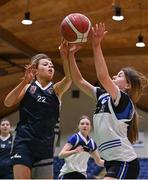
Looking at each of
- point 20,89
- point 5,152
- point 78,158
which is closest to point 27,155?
point 20,89

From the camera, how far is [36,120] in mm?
3965

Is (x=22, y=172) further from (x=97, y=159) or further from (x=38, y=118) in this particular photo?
(x=97, y=159)

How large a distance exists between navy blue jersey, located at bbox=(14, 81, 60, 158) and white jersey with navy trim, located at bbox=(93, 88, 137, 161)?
0.60 m

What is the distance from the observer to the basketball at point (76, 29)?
3.90m

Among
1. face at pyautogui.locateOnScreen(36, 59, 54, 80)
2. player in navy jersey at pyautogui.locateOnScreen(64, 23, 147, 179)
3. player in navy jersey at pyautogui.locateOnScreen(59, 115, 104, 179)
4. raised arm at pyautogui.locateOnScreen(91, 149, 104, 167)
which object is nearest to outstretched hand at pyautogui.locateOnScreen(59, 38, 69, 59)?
face at pyautogui.locateOnScreen(36, 59, 54, 80)

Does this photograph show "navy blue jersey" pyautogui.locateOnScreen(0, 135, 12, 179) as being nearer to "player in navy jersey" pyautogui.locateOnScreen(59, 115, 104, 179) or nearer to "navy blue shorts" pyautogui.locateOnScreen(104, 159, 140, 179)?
"player in navy jersey" pyautogui.locateOnScreen(59, 115, 104, 179)

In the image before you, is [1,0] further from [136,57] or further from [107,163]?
[107,163]

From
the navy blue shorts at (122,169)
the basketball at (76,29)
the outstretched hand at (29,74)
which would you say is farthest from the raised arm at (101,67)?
the outstretched hand at (29,74)

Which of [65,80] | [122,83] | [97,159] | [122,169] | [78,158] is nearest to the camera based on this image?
[122,169]

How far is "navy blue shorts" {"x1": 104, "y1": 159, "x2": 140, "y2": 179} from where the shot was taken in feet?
11.2

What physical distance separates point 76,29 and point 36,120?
33.3 inches

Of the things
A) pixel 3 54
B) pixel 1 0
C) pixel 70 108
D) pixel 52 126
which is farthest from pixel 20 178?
pixel 70 108

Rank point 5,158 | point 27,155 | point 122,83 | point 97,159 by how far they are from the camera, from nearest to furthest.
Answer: point 122,83
point 27,155
point 97,159
point 5,158

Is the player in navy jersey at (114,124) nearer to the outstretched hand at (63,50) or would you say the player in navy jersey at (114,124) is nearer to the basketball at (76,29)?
the basketball at (76,29)
